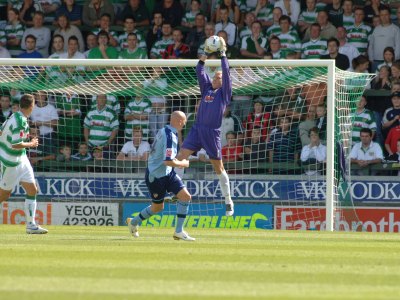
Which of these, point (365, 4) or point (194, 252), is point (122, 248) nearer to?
point (194, 252)

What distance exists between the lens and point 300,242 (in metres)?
15.0

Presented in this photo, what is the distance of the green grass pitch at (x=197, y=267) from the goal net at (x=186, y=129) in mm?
4162

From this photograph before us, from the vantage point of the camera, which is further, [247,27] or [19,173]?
[247,27]

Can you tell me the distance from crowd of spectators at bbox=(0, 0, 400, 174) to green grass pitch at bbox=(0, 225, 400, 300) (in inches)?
195

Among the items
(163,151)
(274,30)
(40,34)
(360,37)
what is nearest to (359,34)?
(360,37)

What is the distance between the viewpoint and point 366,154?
2081 centimetres

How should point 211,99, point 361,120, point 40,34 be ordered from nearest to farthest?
point 211,99 → point 361,120 → point 40,34

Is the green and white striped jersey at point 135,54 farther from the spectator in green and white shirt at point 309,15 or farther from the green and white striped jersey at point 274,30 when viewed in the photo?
the spectator in green and white shirt at point 309,15

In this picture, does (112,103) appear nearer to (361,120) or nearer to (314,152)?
(314,152)

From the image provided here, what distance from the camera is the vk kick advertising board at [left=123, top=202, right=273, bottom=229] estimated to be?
20109mm

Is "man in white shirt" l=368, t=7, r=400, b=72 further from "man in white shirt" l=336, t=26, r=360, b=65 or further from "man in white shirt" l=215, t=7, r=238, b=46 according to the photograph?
"man in white shirt" l=215, t=7, r=238, b=46

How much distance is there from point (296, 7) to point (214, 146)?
744 centimetres

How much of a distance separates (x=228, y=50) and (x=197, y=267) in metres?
12.4

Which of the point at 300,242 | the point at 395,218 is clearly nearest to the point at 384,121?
the point at 395,218
